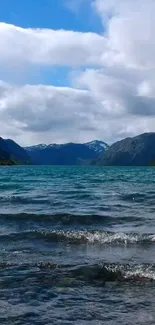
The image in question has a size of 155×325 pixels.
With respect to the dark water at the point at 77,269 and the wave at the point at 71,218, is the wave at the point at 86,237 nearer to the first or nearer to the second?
the dark water at the point at 77,269

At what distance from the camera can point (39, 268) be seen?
1470cm

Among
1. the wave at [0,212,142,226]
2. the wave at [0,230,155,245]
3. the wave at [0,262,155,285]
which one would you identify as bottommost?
the wave at [0,262,155,285]

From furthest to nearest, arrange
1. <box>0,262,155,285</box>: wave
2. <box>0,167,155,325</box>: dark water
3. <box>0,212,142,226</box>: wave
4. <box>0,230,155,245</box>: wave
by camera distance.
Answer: <box>0,212,142,226</box>: wave < <box>0,230,155,245</box>: wave < <box>0,262,155,285</box>: wave < <box>0,167,155,325</box>: dark water

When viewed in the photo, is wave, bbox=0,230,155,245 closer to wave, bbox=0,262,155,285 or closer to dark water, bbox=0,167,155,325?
dark water, bbox=0,167,155,325

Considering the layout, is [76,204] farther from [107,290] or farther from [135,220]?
[107,290]

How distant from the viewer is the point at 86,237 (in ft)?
68.3

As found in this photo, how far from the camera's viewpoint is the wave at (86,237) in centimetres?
1978

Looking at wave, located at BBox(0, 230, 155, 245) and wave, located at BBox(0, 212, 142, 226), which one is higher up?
wave, located at BBox(0, 212, 142, 226)

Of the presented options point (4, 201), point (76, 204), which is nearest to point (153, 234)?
point (76, 204)

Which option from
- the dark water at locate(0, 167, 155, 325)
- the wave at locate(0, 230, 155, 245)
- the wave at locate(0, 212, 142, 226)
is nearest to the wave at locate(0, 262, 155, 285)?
the dark water at locate(0, 167, 155, 325)

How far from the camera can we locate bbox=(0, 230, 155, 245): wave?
19781mm

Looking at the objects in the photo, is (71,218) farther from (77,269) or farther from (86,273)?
(86,273)

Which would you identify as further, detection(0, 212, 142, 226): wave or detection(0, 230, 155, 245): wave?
detection(0, 212, 142, 226): wave

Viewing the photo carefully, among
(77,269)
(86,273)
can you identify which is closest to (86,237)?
(77,269)
